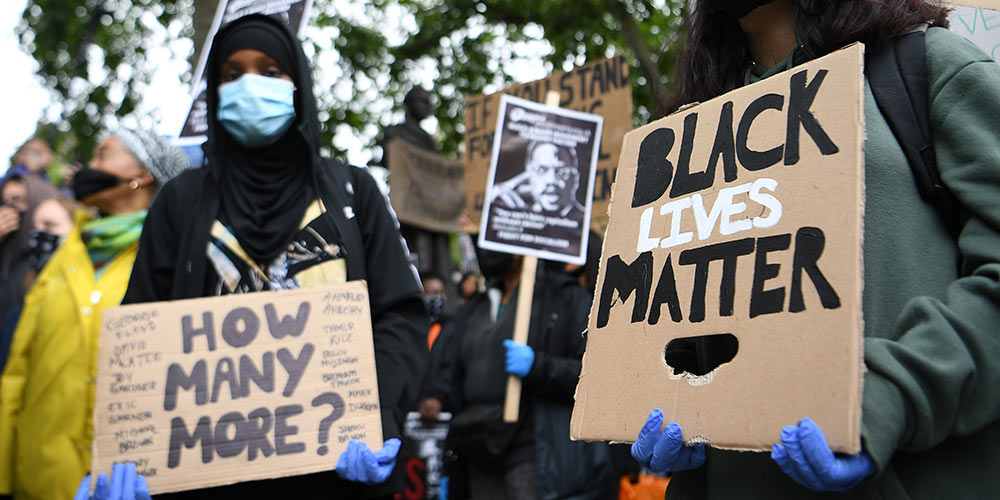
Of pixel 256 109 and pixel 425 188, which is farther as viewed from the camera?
pixel 425 188

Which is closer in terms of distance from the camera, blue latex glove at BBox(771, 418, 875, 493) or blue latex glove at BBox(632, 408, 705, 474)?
blue latex glove at BBox(771, 418, 875, 493)

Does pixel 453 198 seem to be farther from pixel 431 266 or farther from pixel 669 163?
pixel 669 163

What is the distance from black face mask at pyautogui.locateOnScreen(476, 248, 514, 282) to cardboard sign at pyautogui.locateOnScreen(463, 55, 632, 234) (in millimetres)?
367

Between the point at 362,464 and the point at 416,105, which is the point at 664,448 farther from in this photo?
the point at 416,105

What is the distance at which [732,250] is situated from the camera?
5.37 ft

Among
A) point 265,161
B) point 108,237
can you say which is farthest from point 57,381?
point 265,161

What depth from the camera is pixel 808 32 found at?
6.06 ft

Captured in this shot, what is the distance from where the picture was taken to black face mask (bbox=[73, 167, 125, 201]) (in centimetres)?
403

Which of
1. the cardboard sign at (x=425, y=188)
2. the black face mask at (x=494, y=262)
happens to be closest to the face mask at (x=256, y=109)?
the black face mask at (x=494, y=262)

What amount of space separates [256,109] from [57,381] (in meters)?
1.59

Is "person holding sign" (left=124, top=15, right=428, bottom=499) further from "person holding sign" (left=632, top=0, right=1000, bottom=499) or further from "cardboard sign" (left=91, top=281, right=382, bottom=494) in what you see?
"person holding sign" (left=632, top=0, right=1000, bottom=499)

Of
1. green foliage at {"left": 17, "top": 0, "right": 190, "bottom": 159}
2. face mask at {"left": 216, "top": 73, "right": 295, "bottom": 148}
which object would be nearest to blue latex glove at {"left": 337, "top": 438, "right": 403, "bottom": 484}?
face mask at {"left": 216, "top": 73, "right": 295, "bottom": 148}

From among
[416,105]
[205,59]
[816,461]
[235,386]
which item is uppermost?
[416,105]

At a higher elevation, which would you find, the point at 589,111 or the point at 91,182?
the point at 589,111
